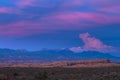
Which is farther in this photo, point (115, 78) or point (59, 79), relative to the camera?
point (59, 79)

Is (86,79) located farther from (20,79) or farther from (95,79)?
(20,79)

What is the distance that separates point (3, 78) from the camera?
5419 cm

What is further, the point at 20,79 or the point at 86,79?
the point at 20,79

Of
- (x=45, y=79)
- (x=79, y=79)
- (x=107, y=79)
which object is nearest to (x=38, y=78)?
(x=45, y=79)

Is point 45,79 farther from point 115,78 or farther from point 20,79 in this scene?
point 115,78

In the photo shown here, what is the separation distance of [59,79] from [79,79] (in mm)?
2945

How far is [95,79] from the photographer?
53406mm

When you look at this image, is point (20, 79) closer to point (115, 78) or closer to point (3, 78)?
point (3, 78)

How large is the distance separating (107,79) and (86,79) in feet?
12.2

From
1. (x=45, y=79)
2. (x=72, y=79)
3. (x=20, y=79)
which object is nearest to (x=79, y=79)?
(x=72, y=79)

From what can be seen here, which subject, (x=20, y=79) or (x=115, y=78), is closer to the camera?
(x=115, y=78)

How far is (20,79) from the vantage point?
192 ft

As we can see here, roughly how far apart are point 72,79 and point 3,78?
8.77 metres

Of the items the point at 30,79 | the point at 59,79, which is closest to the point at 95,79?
the point at 59,79
